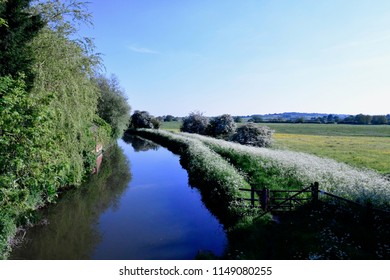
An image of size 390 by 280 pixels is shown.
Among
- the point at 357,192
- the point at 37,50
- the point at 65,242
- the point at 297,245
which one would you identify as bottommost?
the point at 65,242

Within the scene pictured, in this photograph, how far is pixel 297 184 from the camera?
1583 cm

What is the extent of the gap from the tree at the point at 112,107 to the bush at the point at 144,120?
2884cm

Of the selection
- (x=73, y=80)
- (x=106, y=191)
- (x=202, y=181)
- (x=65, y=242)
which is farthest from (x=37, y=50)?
(x=202, y=181)

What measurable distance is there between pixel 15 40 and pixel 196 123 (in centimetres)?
5197

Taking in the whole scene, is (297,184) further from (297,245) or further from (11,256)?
(11,256)

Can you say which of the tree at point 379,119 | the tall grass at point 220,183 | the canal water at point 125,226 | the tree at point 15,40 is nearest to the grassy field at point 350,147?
the tall grass at point 220,183

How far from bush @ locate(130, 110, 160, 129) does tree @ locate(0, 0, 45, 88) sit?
229ft

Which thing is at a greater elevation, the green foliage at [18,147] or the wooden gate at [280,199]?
the green foliage at [18,147]

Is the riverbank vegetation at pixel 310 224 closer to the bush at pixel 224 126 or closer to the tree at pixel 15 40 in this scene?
the tree at pixel 15 40

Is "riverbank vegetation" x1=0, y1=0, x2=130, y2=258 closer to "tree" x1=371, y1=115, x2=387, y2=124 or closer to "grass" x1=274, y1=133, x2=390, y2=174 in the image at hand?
"grass" x1=274, y1=133, x2=390, y2=174

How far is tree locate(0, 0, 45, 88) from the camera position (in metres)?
11.0

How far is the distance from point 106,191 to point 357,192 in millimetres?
14145

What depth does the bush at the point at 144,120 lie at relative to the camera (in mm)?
81938

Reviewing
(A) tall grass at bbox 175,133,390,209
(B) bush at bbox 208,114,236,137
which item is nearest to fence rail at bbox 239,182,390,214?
(A) tall grass at bbox 175,133,390,209
